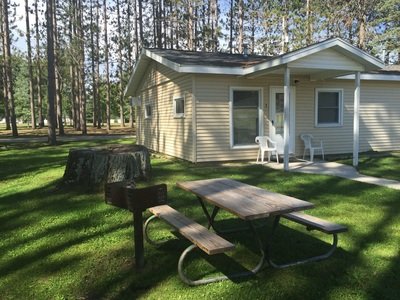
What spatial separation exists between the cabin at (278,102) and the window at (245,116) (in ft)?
0.09

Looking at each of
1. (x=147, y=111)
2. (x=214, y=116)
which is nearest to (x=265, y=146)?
(x=214, y=116)

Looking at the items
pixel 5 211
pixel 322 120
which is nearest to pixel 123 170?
pixel 5 211

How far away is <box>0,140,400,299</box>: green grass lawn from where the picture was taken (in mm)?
3014

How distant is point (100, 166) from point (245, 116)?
200 inches

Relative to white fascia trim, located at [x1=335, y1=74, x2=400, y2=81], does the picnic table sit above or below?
below

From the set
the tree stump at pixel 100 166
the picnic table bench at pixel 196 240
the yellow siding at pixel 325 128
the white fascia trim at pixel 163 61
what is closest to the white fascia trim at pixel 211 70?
the white fascia trim at pixel 163 61

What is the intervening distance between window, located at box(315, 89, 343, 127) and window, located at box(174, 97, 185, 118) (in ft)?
13.0

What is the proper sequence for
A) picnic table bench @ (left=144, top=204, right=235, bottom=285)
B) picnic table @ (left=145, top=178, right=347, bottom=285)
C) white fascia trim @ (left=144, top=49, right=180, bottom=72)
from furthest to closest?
white fascia trim @ (left=144, top=49, right=180, bottom=72) → picnic table @ (left=145, top=178, right=347, bottom=285) → picnic table bench @ (left=144, top=204, right=235, bottom=285)

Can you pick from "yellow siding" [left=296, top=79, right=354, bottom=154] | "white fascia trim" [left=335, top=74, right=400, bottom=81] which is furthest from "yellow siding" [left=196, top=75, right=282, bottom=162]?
"white fascia trim" [left=335, top=74, right=400, bottom=81]

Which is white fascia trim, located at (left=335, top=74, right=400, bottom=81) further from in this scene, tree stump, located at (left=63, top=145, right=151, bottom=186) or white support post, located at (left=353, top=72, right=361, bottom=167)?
tree stump, located at (left=63, top=145, right=151, bottom=186)

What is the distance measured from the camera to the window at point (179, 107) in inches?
412

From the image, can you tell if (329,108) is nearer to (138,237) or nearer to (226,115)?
(226,115)

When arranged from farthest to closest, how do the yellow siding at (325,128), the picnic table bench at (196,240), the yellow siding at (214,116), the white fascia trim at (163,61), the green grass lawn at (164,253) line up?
1. the yellow siding at (325,128)
2. the yellow siding at (214,116)
3. the white fascia trim at (163,61)
4. the green grass lawn at (164,253)
5. the picnic table bench at (196,240)

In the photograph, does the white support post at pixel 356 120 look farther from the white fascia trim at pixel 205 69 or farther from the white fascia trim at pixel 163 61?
the white fascia trim at pixel 163 61
